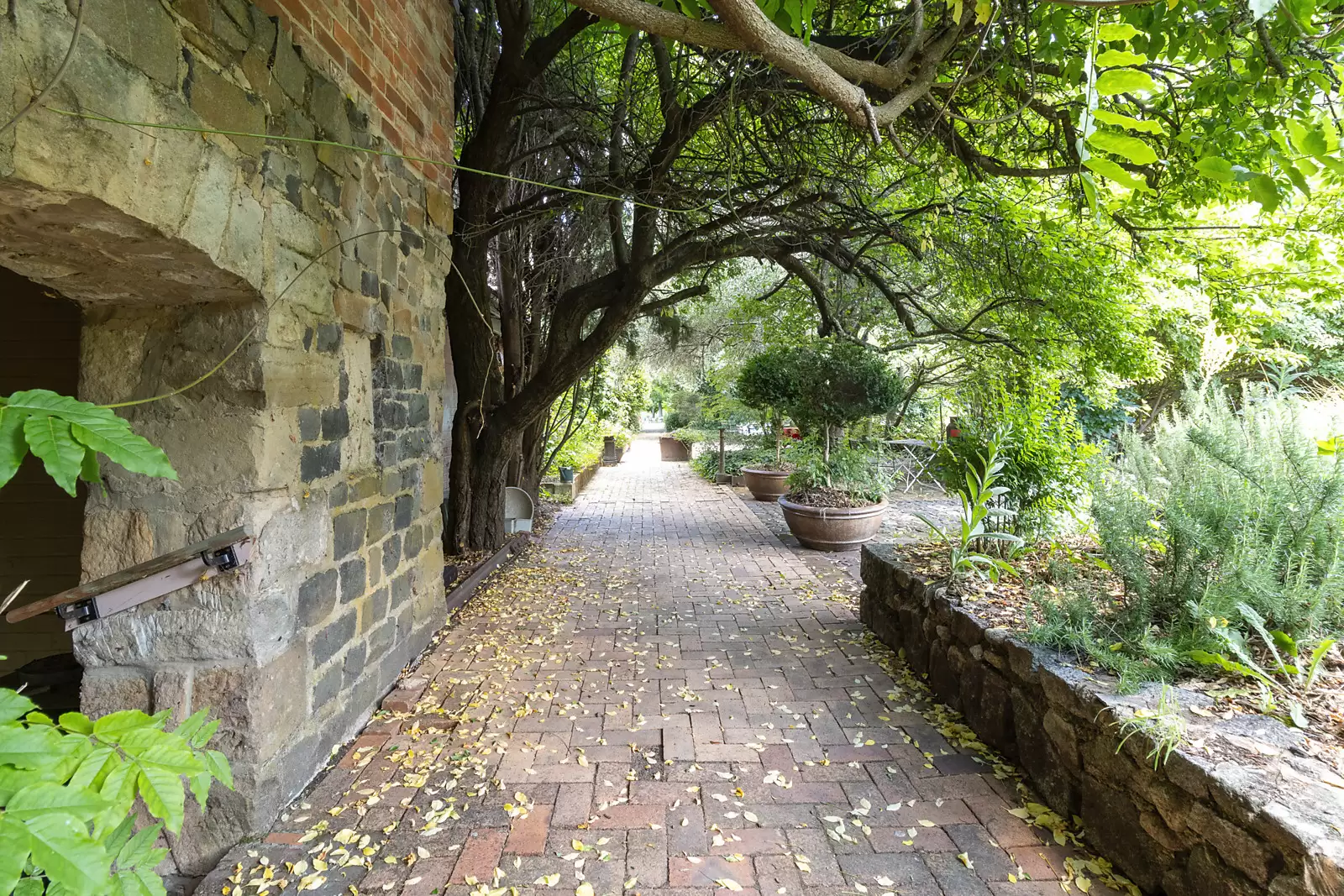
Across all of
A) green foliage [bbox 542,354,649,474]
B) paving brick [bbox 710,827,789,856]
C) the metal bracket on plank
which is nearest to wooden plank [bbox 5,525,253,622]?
the metal bracket on plank

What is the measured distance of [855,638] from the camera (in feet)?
11.6

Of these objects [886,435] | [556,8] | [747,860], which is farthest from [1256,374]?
[747,860]

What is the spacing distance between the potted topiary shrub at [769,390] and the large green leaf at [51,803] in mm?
6250

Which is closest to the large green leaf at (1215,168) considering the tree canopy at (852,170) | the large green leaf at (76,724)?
the tree canopy at (852,170)

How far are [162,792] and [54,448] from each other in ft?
2.13

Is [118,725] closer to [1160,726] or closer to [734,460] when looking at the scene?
[1160,726]

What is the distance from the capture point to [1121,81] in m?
1.26

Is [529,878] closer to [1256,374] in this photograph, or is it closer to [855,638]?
[855,638]

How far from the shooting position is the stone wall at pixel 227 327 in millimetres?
1354

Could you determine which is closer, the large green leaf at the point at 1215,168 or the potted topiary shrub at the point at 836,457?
the large green leaf at the point at 1215,168

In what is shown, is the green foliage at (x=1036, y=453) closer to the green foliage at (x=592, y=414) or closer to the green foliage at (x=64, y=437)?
the green foliage at (x=64, y=437)

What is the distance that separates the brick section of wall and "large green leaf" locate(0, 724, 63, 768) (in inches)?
65.1

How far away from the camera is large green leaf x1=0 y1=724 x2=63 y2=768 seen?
3.07 ft

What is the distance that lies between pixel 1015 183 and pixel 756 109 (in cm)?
273
